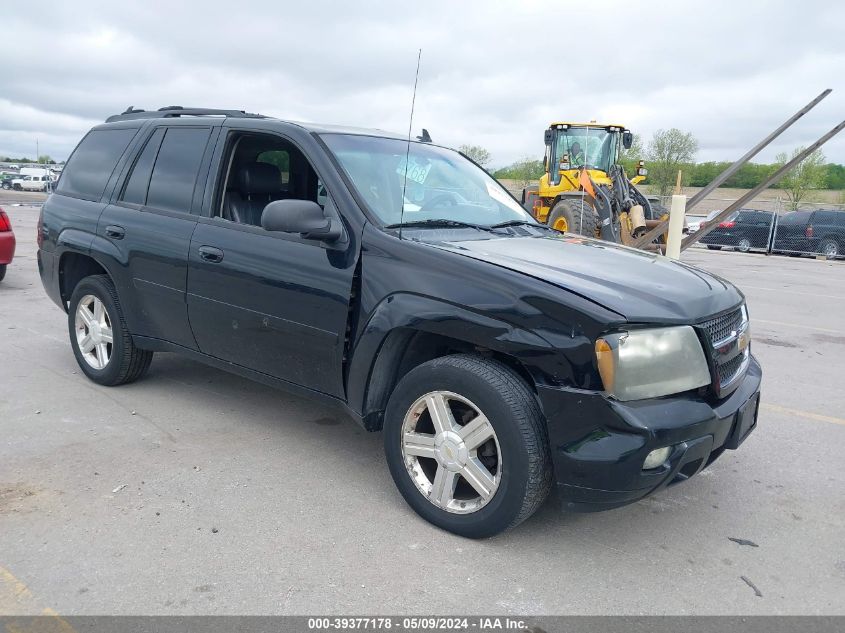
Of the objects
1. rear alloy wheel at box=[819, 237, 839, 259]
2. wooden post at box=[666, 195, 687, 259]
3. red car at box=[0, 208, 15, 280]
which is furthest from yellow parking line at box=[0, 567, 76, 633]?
rear alloy wheel at box=[819, 237, 839, 259]

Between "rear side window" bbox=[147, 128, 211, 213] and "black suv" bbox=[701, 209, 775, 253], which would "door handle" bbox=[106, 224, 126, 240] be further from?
"black suv" bbox=[701, 209, 775, 253]

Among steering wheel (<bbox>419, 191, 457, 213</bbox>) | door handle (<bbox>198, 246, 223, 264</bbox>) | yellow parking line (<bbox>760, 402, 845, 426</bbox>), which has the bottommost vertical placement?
yellow parking line (<bbox>760, 402, 845, 426</bbox>)

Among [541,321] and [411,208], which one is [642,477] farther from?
[411,208]

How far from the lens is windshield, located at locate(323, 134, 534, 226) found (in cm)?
376

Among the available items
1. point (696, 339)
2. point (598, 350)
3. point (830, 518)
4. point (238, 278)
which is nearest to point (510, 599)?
point (598, 350)

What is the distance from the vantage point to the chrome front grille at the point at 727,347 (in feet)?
10.0

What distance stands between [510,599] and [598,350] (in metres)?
1.01

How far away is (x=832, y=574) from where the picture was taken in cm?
300

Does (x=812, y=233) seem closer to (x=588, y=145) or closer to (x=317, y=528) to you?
(x=588, y=145)

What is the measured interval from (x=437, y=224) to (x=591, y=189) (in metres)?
10.9

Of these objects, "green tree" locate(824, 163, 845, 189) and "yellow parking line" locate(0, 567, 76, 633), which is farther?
"green tree" locate(824, 163, 845, 189)

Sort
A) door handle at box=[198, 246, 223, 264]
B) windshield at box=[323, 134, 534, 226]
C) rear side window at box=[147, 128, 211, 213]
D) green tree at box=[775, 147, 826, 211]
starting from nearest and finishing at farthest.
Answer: windshield at box=[323, 134, 534, 226] → door handle at box=[198, 246, 223, 264] → rear side window at box=[147, 128, 211, 213] → green tree at box=[775, 147, 826, 211]

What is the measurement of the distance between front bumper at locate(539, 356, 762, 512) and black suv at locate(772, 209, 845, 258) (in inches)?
831

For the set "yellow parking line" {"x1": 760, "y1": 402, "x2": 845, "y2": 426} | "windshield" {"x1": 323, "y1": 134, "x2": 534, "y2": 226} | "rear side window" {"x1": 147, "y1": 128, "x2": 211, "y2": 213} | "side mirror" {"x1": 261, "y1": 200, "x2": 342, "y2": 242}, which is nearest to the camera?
"side mirror" {"x1": 261, "y1": 200, "x2": 342, "y2": 242}
